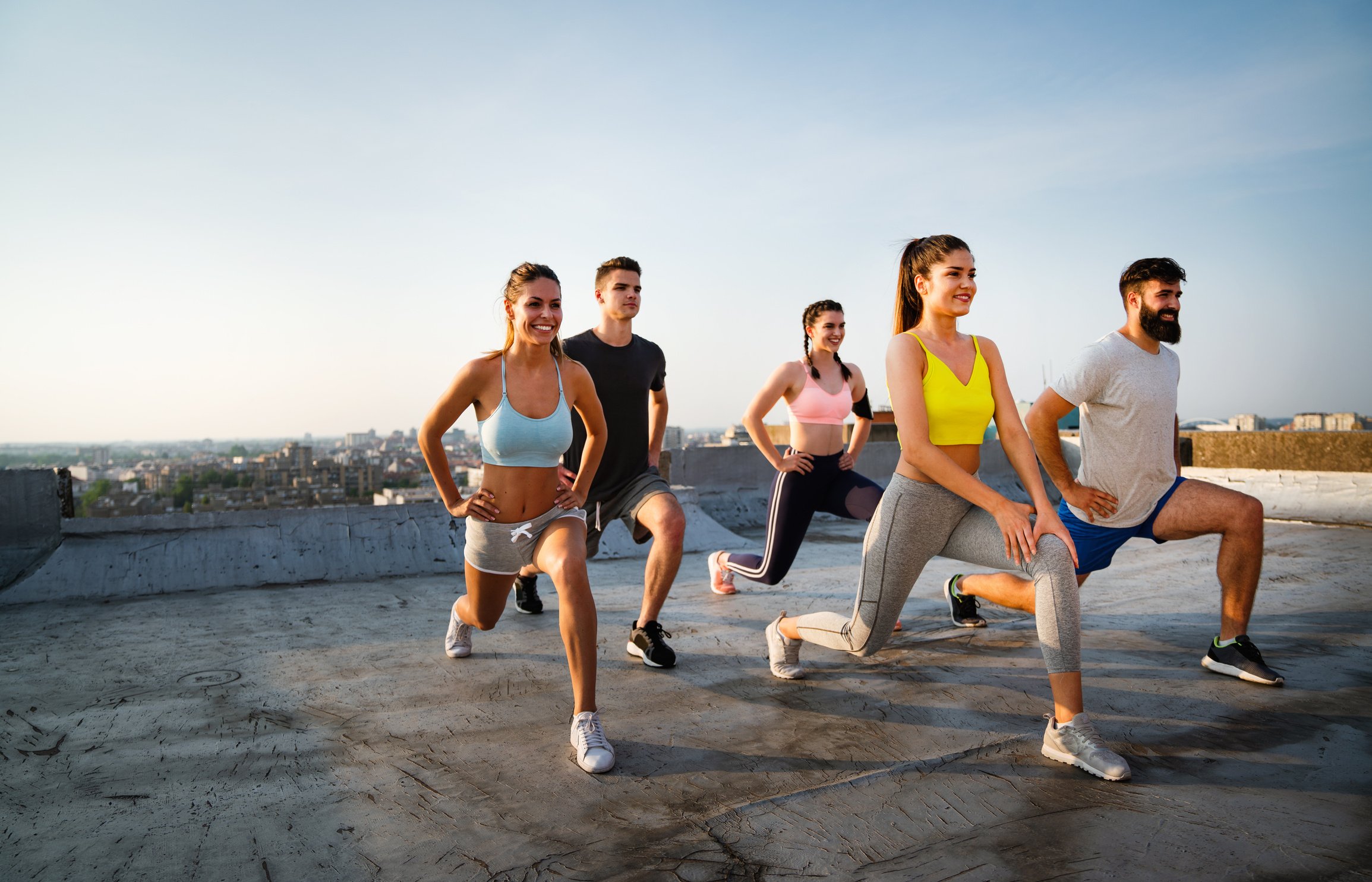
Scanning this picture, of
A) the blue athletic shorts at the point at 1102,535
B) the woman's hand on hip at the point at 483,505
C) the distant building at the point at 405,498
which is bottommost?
the distant building at the point at 405,498

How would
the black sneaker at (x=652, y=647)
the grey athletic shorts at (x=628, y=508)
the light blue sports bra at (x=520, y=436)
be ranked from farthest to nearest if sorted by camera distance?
the grey athletic shorts at (x=628, y=508), the black sneaker at (x=652, y=647), the light blue sports bra at (x=520, y=436)

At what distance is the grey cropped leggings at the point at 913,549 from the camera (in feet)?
9.98

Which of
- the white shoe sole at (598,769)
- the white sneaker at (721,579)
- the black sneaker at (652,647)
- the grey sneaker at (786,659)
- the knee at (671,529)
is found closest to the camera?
the white shoe sole at (598,769)

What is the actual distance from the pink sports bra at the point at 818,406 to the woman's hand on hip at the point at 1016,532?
2200 millimetres

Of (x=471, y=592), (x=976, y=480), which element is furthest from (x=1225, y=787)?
(x=471, y=592)

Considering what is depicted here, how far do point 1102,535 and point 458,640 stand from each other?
3.46 meters

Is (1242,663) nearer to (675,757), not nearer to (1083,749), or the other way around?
(1083,749)

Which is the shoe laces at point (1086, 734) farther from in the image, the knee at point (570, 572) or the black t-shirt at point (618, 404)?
the black t-shirt at point (618, 404)

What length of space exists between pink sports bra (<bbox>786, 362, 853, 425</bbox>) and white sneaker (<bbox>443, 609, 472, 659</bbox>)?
2.43m

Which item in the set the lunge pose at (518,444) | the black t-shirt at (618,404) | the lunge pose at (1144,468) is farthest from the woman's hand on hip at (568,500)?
the lunge pose at (1144,468)

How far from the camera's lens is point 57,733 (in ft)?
11.0

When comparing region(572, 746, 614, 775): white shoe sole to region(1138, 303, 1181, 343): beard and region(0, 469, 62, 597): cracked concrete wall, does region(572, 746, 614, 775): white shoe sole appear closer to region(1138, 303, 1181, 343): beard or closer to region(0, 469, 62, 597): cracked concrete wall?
region(1138, 303, 1181, 343): beard

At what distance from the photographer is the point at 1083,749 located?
2.86 metres

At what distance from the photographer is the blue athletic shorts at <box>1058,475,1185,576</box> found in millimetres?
4035
